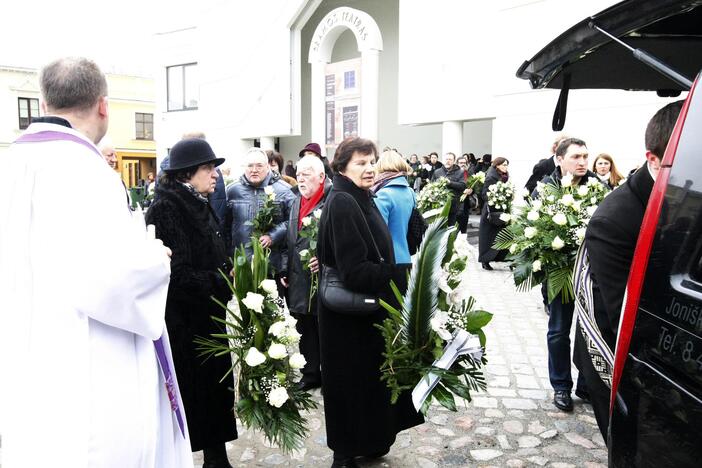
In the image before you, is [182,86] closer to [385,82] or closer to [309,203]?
[385,82]

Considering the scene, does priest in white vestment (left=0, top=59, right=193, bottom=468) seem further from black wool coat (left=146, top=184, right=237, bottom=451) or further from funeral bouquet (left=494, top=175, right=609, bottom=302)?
funeral bouquet (left=494, top=175, right=609, bottom=302)

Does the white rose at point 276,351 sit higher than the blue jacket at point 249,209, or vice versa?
the blue jacket at point 249,209

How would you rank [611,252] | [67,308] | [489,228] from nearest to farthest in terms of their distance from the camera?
[67,308] → [611,252] → [489,228]

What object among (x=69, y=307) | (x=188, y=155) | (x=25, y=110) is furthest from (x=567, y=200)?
(x=25, y=110)

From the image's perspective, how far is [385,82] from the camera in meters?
30.3

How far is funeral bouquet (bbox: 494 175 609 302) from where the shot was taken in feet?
15.8

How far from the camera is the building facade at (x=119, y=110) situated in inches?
2111

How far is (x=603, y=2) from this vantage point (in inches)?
609

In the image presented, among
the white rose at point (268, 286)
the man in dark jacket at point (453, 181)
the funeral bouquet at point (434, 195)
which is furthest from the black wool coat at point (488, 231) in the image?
the white rose at point (268, 286)

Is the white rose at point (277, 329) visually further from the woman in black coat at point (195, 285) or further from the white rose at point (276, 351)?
the woman in black coat at point (195, 285)

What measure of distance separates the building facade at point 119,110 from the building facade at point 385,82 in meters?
19.6

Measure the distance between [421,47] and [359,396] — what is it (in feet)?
66.0

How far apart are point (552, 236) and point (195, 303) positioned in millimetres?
2706

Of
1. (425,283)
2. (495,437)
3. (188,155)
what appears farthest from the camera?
(495,437)
